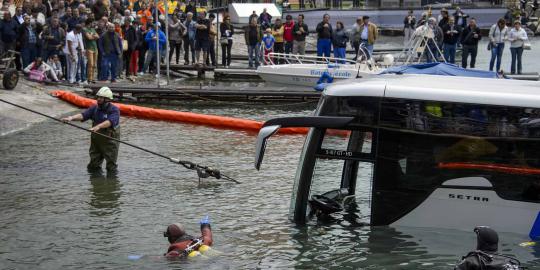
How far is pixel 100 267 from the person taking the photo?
1206 centimetres

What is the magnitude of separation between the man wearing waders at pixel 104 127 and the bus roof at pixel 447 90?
659 cm

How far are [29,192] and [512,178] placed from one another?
883 cm

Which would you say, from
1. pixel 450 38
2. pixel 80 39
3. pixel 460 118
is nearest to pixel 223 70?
pixel 80 39

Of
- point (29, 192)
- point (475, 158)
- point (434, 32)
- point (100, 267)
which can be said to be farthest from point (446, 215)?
point (434, 32)

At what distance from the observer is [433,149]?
38.6ft

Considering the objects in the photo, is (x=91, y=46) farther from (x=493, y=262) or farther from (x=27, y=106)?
(x=493, y=262)

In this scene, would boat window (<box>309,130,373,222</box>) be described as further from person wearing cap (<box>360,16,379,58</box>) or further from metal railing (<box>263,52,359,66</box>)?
person wearing cap (<box>360,16,379,58</box>)

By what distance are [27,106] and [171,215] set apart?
10747 millimetres

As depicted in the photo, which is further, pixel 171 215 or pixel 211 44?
pixel 211 44

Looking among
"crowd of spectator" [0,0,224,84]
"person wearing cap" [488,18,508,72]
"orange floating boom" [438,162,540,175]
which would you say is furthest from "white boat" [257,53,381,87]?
"orange floating boom" [438,162,540,175]

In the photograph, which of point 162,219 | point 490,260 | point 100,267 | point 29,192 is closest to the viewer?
point 490,260

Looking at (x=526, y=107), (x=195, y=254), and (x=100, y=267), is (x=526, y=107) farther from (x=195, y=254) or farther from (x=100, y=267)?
(x=100, y=267)

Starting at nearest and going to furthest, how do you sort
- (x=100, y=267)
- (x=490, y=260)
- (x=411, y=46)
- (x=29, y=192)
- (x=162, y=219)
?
1. (x=490, y=260)
2. (x=100, y=267)
3. (x=162, y=219)
4. (x=29, y=192)
5. (x=411, y=46)

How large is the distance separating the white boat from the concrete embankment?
24.1 ft
